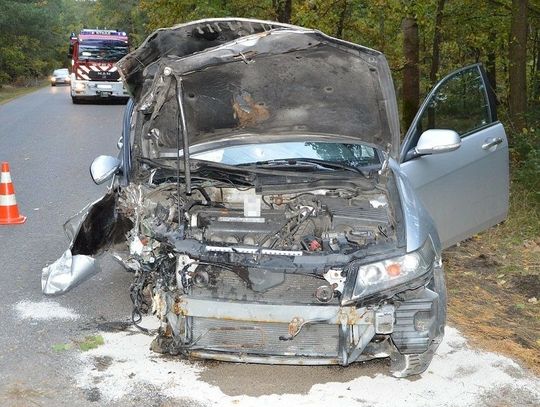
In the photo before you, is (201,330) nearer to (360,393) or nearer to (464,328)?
(360,393)

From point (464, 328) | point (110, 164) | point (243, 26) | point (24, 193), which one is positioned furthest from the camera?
point (24, 193)

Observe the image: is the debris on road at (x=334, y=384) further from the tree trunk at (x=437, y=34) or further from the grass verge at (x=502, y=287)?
the tree trunk at (x=437, y=34)

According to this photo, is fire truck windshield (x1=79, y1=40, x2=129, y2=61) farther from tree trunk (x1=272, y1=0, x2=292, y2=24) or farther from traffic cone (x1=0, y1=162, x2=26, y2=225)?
traffic cone (x1=0, y1=162, x2=26, y2=225)

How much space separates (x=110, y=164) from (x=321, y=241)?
2.48 meters

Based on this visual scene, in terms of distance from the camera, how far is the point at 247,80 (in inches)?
203

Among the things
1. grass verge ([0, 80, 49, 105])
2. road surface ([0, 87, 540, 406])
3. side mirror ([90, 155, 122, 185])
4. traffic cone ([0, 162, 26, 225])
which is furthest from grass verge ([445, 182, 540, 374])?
grass verge ([0, 80, 49, 105])

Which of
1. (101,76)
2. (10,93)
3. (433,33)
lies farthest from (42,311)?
(10,93)

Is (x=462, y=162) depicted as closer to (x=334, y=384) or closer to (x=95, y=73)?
(x=334, y=384)

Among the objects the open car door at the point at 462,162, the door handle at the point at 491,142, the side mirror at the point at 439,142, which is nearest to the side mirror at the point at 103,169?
the open car door at the point at 462,162

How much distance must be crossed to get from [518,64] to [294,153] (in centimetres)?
730

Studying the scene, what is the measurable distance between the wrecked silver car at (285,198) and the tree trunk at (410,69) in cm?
904

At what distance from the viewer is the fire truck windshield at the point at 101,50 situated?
25.4 metres

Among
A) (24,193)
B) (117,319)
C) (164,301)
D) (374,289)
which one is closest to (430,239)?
(374,289)

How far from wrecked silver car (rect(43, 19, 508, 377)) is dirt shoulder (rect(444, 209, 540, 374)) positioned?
50cm
